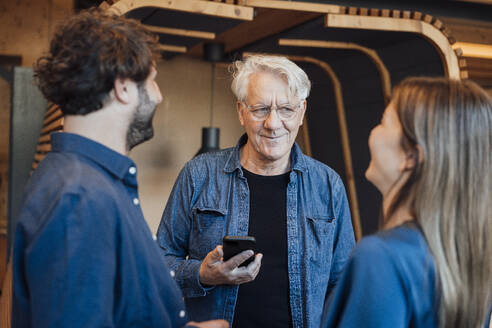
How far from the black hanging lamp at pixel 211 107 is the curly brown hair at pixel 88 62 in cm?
505

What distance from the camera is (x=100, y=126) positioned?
1.48 meters

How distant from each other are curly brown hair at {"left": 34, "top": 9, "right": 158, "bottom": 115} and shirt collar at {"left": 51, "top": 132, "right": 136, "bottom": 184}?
3.1 inches

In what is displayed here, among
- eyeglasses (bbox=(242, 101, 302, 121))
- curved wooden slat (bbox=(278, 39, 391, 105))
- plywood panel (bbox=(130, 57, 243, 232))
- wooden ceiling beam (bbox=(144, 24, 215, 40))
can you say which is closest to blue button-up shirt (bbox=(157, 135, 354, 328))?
eyeglasses (bbox=(242, 101, 302, 121))

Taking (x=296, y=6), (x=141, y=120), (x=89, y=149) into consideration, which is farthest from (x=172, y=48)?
(x=89, y=149)

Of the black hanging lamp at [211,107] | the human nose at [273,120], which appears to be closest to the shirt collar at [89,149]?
the human nose at [273,120]

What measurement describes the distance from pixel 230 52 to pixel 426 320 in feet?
21.4

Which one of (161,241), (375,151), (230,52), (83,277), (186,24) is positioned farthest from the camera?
(230,52)

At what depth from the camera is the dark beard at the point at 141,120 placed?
5.01ft

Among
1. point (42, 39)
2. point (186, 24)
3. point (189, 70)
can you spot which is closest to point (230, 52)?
point (189, 70)

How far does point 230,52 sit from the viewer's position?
295 inches

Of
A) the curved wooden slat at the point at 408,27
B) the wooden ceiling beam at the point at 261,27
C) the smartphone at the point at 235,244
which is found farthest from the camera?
the wooden ceiling beam at the point at 261,27

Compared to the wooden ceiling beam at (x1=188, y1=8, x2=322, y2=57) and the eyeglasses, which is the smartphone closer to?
the eyeglasses

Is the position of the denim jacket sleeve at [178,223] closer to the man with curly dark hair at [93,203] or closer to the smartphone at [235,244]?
the smartphone at [235,244]

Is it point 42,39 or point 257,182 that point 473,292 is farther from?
point 42,39
